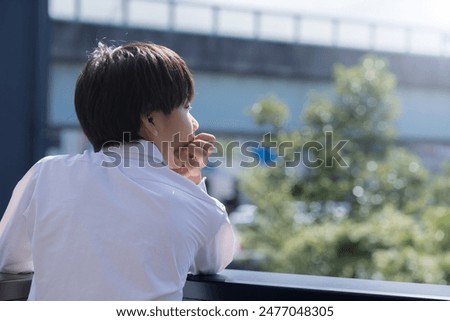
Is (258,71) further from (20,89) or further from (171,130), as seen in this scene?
(171,130)

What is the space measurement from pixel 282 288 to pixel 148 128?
396mm

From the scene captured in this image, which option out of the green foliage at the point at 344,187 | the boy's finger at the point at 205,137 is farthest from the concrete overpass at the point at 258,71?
the boy's finger at the point at 205,137

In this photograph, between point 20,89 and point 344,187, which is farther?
point 344,187

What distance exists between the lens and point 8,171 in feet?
6.73

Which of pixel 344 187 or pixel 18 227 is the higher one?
pixel 18 227

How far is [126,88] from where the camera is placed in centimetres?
121

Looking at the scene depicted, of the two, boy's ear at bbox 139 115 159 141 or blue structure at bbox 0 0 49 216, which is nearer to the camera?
boy's ear at bbox 139 115 159 141

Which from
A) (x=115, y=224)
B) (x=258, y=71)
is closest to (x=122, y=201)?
(x=115, y=224)

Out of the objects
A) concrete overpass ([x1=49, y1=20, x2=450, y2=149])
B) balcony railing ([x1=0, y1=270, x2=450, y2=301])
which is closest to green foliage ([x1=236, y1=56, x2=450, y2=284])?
concrete overpass ([x1=49, y1=20, x2=450, y2=149])

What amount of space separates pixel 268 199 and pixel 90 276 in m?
5.51

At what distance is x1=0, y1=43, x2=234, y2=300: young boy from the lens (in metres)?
1.12

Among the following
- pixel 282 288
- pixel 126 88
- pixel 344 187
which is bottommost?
pixel 344 187

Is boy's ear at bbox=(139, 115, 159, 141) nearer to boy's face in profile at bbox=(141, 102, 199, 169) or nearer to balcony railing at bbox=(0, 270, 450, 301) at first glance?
boy's face in profile at bbox=(141, 102, 199, 169)

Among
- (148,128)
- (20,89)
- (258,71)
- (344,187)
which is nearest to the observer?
(148,128)
